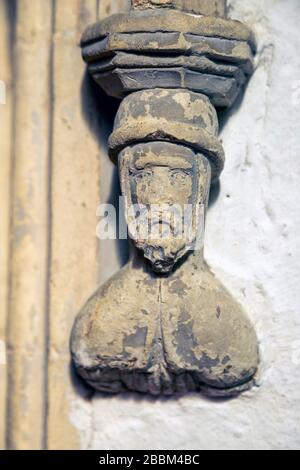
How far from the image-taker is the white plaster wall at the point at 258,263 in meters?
1.55

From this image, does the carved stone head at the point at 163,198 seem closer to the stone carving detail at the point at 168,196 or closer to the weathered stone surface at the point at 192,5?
the stone carving detail at the point at 168,196

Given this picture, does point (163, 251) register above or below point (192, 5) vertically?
below

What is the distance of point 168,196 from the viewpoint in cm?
148

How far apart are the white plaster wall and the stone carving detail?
45mm

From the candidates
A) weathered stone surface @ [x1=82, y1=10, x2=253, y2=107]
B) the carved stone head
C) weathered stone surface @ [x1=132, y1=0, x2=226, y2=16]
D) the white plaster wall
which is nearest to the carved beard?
the carved stone head

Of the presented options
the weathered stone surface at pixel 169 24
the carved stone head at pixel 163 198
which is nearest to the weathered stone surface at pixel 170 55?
the weathered stone surface at pixel 169 24

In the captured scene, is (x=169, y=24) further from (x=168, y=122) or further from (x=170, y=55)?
(x=168, y=122)

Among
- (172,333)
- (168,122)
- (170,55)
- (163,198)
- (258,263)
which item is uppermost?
(170,55)

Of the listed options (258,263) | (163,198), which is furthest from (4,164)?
(258,263)

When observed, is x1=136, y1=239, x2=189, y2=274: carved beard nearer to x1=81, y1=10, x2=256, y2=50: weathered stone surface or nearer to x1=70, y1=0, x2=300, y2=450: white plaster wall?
x1=70, y1=0, x2=300, y2=450: white plaster wall

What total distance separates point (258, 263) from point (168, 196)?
0.21 metres

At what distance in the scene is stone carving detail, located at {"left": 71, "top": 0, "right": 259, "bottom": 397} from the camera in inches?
58.4

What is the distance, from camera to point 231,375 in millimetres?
1521

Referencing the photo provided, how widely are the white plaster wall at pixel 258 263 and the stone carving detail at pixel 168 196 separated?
0.15ft
